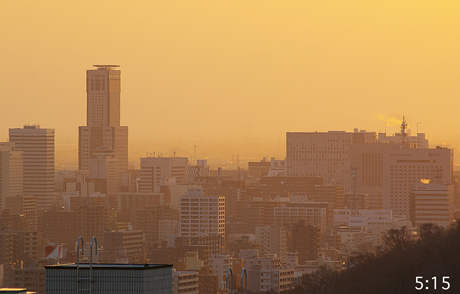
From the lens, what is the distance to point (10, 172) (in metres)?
188

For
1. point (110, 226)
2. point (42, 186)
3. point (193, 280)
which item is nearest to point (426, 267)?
point (193, 280)

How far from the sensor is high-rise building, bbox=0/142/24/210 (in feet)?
588

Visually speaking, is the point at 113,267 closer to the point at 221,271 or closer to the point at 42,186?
the point at 221,271

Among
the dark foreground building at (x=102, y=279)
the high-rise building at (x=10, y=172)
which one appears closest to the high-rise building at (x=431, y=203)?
the high-rise building at (x=10, y=172)

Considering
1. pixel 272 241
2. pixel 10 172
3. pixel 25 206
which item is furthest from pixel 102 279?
pixel 10 172

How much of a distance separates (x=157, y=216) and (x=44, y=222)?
16.1 metres

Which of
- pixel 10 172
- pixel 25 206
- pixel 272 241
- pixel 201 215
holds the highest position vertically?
pixel 10 172
